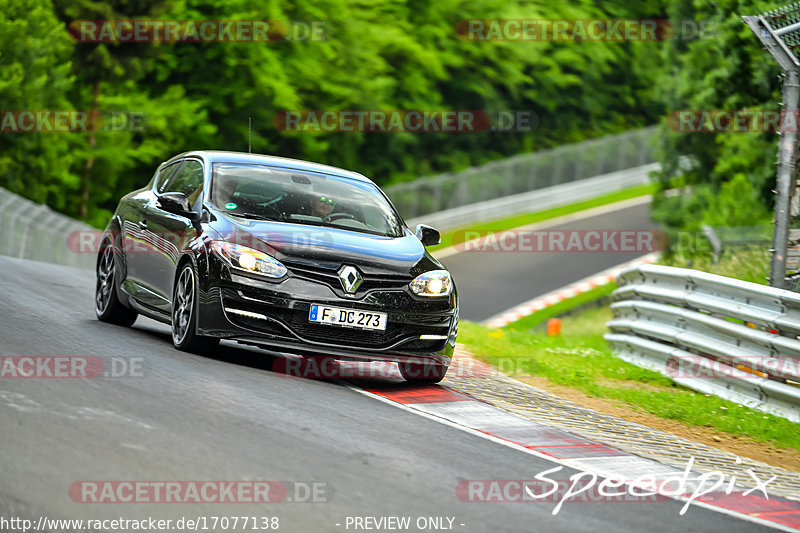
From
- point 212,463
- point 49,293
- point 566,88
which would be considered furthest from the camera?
point 566,88

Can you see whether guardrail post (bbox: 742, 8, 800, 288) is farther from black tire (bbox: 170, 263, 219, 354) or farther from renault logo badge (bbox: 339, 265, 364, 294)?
black tire (bbox: 170, 263, 219, 354)

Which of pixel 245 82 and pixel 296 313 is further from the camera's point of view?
pixel 245 82

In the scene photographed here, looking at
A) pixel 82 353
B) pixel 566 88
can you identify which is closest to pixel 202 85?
pixel 566 88

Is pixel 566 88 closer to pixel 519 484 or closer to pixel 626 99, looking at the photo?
pixel 626 99

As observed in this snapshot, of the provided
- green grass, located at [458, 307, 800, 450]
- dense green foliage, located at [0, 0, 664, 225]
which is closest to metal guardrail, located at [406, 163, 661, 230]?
dense green foliage, located at [0, 0, 664, 225]

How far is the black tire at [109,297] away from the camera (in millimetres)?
11445

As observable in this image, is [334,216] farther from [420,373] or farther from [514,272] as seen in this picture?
[514,272]

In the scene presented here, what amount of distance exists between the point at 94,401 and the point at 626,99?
56.8m

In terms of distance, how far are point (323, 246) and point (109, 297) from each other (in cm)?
316

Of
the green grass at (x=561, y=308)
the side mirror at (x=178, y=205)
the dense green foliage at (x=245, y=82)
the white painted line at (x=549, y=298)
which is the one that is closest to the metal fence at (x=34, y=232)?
the white painted line at (x=549, y=298)

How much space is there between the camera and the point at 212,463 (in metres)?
6.22

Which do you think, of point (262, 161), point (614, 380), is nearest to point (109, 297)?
point (262, 161)

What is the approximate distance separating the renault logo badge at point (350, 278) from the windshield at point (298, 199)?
910 mm

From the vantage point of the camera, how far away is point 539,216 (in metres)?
45.1
